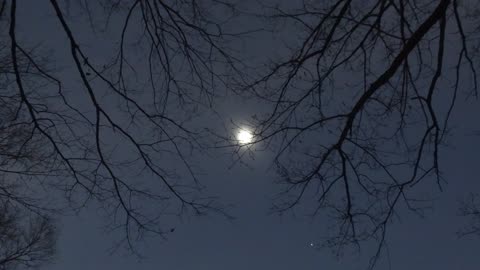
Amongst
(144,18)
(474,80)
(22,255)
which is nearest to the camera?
(144,18)

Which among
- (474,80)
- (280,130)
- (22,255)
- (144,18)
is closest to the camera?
(144,18)

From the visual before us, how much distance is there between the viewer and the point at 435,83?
414 centimetres

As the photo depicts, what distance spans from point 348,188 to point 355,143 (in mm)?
513

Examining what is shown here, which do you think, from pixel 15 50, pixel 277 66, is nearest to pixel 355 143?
pixel 277 66

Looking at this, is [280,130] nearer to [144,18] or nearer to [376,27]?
[376,27]

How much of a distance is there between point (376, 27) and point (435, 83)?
752mm

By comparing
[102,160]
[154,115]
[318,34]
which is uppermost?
[318,34]

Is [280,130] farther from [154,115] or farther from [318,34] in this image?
[154,115]

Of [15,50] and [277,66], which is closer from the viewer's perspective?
[15,50]

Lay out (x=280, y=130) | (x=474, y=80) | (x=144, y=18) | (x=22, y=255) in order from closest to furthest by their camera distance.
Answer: (x=144, y=18)
(x=474, y=80)
(x=280, y=130)
(x=22, y=255)

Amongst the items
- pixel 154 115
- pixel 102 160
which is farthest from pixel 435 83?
pixel 102 160

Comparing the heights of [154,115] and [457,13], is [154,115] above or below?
below

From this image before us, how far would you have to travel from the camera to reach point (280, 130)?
4734 mm

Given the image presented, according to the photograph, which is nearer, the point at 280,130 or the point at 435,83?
the point at 435,83
